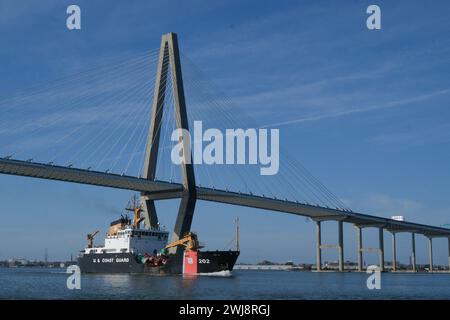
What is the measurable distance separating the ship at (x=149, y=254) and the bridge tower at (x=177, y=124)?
1.60m

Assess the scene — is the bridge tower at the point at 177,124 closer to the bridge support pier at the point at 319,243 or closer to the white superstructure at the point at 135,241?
the white superstructure at the point at 135,241

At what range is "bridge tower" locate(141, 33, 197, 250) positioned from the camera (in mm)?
59044

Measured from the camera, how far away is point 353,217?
95188 mm

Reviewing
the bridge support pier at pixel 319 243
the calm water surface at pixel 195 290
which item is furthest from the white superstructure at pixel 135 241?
the bridge support pier at pixel 319 243

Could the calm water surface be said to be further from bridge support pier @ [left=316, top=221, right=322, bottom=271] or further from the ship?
bridge support pier @ [left=316, top=221, right=322, bottom=271]

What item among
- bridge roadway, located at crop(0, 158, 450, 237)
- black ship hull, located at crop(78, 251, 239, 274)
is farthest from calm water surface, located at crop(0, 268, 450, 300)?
bridge roadway, located at crop(0, 158, 450, 237)

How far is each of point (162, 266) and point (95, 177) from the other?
11.1 metres

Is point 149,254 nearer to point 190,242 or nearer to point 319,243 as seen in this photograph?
point 190,242

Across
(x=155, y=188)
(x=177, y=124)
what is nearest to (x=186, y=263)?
(x=155, y=188)

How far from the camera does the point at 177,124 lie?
5806cm

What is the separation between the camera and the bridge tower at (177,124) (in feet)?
194
